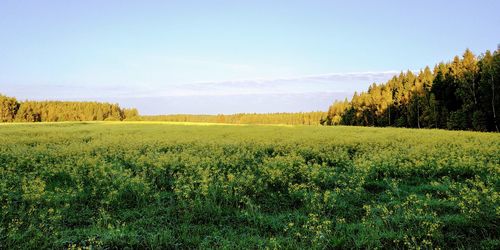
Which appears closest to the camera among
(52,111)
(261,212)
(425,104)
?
(261,212)

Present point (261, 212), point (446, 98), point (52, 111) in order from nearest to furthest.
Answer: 1. point (261, 212)
2. point (446, 98)
3. point (52, 111)

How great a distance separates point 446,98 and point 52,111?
114006 millimetres

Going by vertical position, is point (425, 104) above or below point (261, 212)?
above

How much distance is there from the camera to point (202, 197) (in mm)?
10203

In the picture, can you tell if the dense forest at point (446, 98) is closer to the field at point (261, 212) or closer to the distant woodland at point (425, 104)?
the distant woodland at point (425, 104)

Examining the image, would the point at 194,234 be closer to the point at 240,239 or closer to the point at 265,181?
the point at 240,239

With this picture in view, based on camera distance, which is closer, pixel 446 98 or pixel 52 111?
pixel 446 98

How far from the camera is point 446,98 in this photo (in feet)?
198

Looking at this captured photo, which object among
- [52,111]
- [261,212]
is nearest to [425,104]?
[261,212]

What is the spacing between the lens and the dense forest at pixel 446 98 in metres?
50.2

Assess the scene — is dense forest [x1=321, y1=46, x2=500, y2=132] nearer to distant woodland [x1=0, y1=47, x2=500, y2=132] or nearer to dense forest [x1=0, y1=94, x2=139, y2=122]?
distant woodland [x1=0, y1=47, x2=500, y2=132]

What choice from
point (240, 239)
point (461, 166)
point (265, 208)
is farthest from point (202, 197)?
point (461, 166)

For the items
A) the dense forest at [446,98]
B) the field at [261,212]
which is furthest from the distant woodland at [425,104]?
the field at [261,212]

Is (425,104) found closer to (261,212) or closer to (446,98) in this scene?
(446,98)
